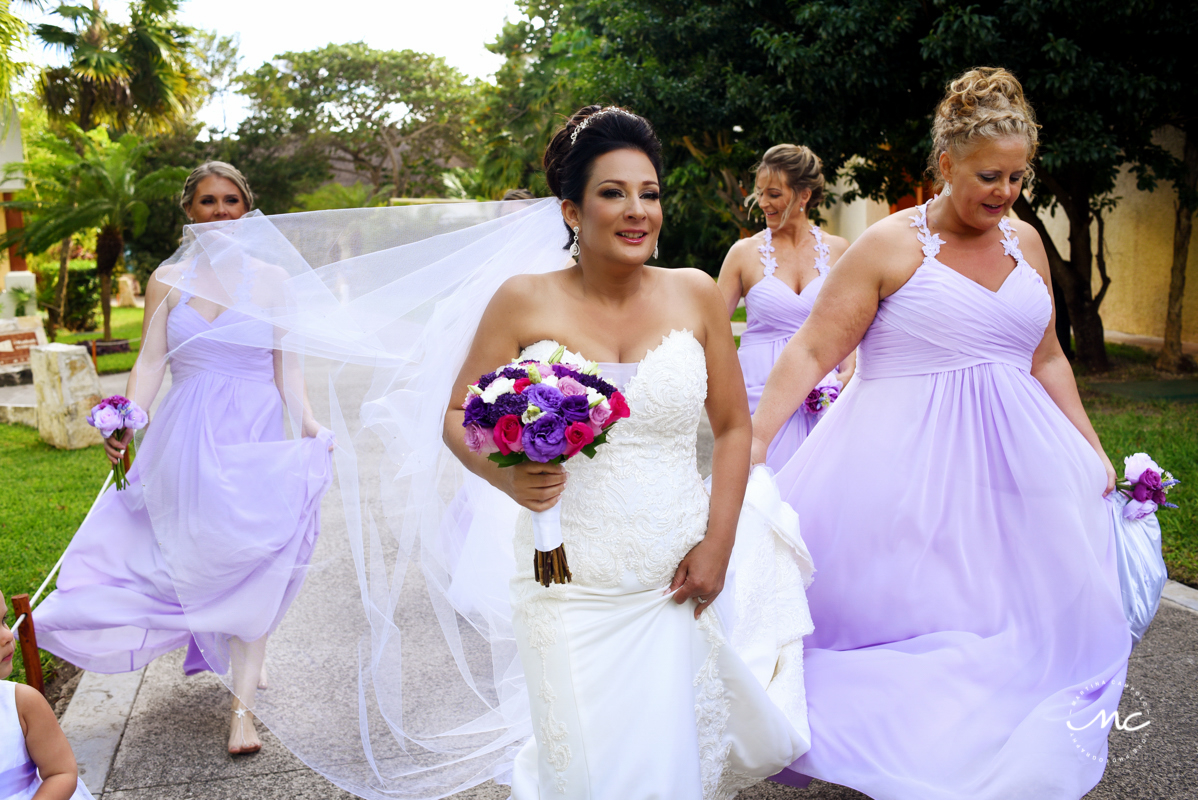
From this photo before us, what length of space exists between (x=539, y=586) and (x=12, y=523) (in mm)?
6698

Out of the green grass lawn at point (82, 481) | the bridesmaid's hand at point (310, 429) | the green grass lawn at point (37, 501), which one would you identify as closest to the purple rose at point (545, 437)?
the bridesmaid's hand at point (310, 429)

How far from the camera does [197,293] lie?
3.96 metres

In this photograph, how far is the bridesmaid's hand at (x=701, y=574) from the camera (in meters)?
2.60

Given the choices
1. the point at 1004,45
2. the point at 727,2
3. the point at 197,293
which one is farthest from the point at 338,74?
the point at 197,293

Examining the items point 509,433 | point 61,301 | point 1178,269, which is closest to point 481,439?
point 509,433

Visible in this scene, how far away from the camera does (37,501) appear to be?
325 inches

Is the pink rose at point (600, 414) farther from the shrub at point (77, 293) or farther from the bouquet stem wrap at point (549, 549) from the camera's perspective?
the shrub at point (77, 293)

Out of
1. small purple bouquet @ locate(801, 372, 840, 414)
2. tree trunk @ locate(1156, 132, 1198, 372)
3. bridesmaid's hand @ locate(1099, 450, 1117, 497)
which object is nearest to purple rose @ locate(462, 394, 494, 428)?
bridesmaid's hand @ locate(1099, 450, 1117, 497)

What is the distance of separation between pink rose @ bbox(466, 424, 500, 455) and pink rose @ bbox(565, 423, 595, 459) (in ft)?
0.67

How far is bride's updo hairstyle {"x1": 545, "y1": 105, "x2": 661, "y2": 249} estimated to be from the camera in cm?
268

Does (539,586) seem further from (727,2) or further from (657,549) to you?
(727,2)

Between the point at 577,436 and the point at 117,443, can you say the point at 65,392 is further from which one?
the point at 577,436

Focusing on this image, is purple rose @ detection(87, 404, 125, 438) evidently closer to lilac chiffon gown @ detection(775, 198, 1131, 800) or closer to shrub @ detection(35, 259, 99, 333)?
lilac chiffon gown @ detection(775, 198, 1131, 800)

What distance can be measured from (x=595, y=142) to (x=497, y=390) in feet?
2.78
